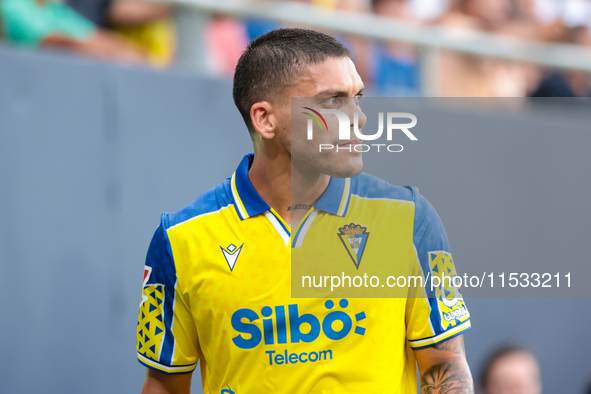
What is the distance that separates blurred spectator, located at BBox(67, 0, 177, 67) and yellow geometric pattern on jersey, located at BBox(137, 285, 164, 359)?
167 centimetres

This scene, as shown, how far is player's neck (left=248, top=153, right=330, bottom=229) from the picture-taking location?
1.82 m

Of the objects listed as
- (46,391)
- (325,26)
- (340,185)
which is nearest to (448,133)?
(325,26)

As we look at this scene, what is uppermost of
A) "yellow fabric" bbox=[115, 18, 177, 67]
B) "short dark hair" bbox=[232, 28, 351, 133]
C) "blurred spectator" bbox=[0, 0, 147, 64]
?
"yellow fabric" bbox=[115, 18, 177, 67]

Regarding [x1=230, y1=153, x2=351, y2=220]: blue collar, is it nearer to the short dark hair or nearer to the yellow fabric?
the short dark hair

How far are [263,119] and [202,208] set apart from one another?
1.08 ft

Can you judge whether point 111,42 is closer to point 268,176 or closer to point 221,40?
point 221,40

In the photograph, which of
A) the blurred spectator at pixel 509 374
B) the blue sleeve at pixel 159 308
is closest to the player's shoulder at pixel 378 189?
the blue sleeve at pixel 159 308

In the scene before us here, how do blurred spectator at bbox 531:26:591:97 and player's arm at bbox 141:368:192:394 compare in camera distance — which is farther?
blurred spectator at bbox 531:26:591:97

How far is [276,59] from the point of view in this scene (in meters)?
1.72

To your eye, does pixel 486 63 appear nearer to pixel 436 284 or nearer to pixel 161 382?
pixel 436 284

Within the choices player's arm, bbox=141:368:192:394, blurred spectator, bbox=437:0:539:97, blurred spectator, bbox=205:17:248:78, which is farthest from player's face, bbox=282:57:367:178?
blurred spectator, bbox=437:0:539:97

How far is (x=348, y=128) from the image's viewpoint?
1.68 metres

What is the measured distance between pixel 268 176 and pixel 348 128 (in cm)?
31

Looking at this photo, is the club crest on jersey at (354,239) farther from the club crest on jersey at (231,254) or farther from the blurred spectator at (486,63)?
the blurred spectator at (486,63)
